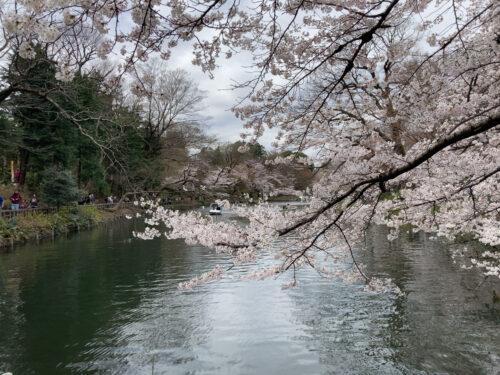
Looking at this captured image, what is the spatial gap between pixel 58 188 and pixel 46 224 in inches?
107

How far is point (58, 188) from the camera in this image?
1911 centimetres

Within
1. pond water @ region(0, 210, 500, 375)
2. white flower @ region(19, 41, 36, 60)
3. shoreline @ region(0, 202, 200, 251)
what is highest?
white flower @ region(19, 41, 36, 60)

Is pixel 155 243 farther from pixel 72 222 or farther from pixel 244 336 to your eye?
pixel 244 336

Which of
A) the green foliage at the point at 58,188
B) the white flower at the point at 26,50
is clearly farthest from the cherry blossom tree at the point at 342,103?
the green foliage at the point at 58,188

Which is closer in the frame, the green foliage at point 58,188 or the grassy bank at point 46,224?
the grassy bank at point 46,224

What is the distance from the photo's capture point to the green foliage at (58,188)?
19047 millimetres

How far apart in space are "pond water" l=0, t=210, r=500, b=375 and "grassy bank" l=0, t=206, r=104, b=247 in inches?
198

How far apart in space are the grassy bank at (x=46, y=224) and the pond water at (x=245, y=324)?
5029 millimetres

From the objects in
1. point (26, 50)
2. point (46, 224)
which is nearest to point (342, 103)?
point (26, 50)

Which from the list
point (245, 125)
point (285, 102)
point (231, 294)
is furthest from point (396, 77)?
point (231, 294)

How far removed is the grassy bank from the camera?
14.2m

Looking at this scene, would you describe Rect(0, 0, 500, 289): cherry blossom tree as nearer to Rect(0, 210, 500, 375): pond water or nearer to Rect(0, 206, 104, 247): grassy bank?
Rect(0, 210, 500, 375): pond water

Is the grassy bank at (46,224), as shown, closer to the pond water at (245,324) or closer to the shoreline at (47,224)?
the shoreline at (47,224)

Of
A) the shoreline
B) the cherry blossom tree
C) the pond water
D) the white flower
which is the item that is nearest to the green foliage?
the shoreline
